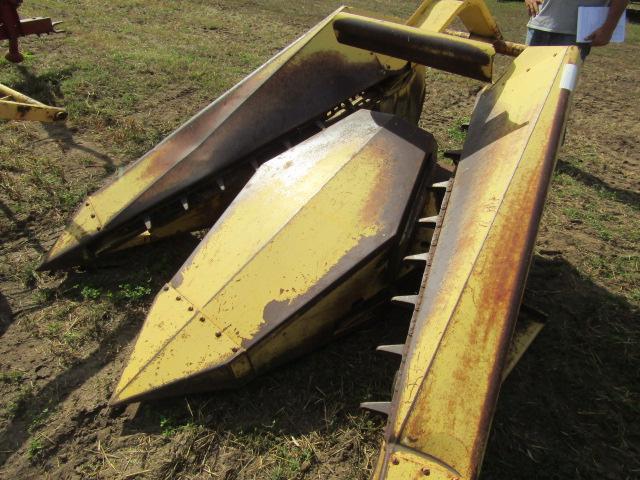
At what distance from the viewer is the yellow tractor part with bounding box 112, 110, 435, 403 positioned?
6.75ft

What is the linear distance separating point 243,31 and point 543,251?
6.40 metres

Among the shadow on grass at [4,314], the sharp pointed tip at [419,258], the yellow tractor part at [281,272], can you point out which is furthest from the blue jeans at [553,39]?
the shadow on grass at [4,314]

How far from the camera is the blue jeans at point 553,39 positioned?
11.7ft

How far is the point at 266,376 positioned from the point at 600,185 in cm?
353

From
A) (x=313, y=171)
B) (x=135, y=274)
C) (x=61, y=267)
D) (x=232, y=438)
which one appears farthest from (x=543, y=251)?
(x=61, y=267)

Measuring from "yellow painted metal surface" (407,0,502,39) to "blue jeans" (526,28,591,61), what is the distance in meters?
0.32

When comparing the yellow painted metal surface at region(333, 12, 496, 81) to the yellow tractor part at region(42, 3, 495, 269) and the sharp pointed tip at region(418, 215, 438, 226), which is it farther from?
the sharp pointed tip at region(418, 215, 438, 226)

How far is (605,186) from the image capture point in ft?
13.9

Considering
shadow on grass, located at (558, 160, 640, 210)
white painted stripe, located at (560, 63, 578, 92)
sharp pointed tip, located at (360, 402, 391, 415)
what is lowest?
shadow on grass, located at (558, 160, 640, 210)

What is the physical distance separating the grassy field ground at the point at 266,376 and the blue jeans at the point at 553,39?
116 centimetres

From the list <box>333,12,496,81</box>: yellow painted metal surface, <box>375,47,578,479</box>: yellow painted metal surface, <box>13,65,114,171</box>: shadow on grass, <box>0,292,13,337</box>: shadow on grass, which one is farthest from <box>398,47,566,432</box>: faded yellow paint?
<box>13,65,114,171</box>: shadow on grass

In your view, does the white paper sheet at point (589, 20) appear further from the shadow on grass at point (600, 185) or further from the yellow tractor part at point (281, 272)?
the yellow tractor part at point (281, 272)

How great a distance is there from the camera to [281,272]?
214cm

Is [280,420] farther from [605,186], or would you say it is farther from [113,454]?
[605,186]
